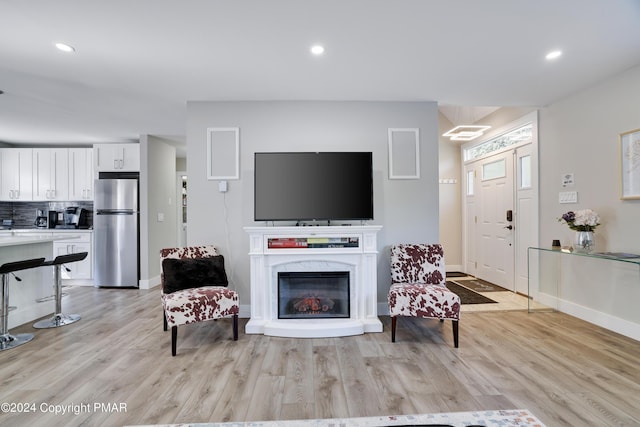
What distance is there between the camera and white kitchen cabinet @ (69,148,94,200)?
16.7 feet

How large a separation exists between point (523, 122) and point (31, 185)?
7.72m

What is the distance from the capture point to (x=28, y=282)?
3.32 metres

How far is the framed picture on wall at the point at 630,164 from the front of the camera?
2.71m

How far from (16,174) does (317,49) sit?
586 cm

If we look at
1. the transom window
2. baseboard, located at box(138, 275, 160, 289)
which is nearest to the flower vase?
the transom window

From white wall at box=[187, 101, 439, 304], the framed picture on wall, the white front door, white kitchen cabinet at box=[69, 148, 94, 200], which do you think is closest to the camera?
the framed picture on wall

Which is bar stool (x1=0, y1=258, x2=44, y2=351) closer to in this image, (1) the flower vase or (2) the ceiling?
(2) the ceiling

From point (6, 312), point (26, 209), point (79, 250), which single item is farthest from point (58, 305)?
point (26, 209)

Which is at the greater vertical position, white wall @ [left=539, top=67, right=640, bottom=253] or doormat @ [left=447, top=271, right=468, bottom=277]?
white wall @ [left=539, top=67, right=640, bottom=253]

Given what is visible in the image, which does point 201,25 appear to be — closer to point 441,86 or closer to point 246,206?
point 246,206

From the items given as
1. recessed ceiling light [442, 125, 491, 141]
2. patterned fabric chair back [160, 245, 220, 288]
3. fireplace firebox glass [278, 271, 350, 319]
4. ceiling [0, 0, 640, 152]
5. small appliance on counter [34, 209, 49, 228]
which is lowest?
fireplace firebox glass [278, 271, 350, 319]

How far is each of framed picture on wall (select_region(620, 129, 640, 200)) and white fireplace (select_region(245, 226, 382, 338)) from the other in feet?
7.53

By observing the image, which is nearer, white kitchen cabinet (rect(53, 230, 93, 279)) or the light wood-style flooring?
the light wood-style flooring

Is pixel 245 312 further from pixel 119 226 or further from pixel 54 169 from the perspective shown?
pixel 54 169
